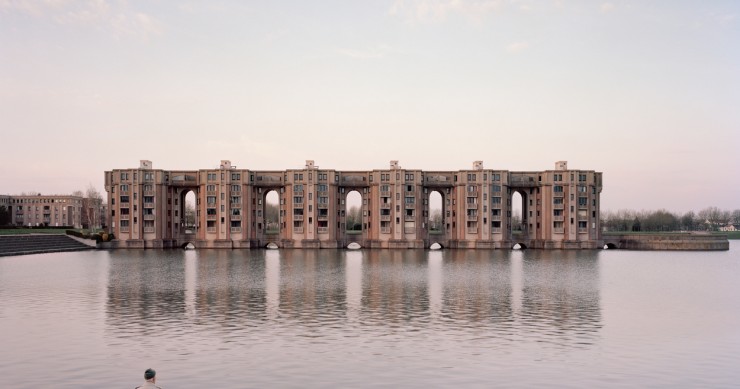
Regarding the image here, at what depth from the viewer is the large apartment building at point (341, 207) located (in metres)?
165

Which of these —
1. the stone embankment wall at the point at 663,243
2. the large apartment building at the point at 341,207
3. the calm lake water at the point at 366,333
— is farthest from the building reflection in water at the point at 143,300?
the stone embankment wall at the point at 663,243

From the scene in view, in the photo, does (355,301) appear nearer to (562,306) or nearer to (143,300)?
(562,306)

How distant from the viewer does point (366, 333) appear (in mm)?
37062

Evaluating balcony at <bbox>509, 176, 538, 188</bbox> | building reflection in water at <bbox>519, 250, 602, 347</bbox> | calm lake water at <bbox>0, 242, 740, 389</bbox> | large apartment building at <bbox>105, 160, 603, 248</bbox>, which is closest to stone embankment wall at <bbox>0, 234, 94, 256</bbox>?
large apartment building at <bbox>105, 160, 603, 248</bbox>

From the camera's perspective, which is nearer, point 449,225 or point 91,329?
point 91,329

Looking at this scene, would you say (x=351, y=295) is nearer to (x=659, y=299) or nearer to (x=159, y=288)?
(x=159, y=288)

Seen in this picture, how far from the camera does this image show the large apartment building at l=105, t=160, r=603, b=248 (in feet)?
541

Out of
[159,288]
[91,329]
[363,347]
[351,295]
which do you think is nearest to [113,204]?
[159,288]

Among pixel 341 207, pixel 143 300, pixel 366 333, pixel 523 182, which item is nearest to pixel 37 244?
pixel 341 207

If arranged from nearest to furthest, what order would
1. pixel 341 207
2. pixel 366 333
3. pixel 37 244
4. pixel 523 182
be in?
1. pixel 366 333
2. pixel 37 244
3. pixel 341 207
4. pixel 523 182

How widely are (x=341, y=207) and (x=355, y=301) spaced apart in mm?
116928

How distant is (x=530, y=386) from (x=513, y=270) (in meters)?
64.7

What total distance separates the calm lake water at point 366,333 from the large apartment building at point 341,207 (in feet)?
313

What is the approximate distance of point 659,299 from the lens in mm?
56094
